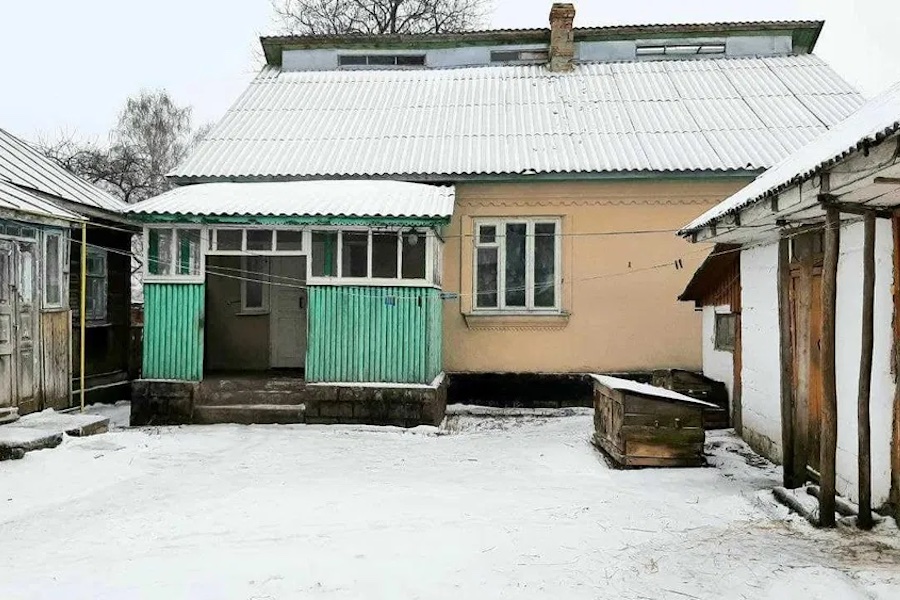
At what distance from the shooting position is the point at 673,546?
15.8 feet

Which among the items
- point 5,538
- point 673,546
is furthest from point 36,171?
point 673,546

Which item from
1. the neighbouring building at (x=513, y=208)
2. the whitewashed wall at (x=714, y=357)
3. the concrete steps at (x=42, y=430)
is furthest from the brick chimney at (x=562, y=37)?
the concrete steps at (x=42, y=430)

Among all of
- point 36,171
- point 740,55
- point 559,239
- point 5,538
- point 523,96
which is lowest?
point 5,538

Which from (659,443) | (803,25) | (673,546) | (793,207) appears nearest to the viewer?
(673,546)

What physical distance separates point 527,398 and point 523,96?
21.0 feet

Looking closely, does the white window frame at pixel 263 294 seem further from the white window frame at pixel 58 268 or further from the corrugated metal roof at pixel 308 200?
the white window frame at pixel 58 268

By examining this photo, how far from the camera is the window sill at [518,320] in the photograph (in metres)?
11.2

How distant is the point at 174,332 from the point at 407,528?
19.0ft

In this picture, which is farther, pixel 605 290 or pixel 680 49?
pixel 680 49

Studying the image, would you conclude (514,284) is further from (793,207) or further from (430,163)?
(793,207)

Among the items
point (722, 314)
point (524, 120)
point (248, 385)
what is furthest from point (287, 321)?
point (722, 314)

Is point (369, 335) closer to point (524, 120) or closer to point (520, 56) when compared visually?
point (524, 120)

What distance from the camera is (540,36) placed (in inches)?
615

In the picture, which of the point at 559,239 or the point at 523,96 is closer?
the point at 559,239
